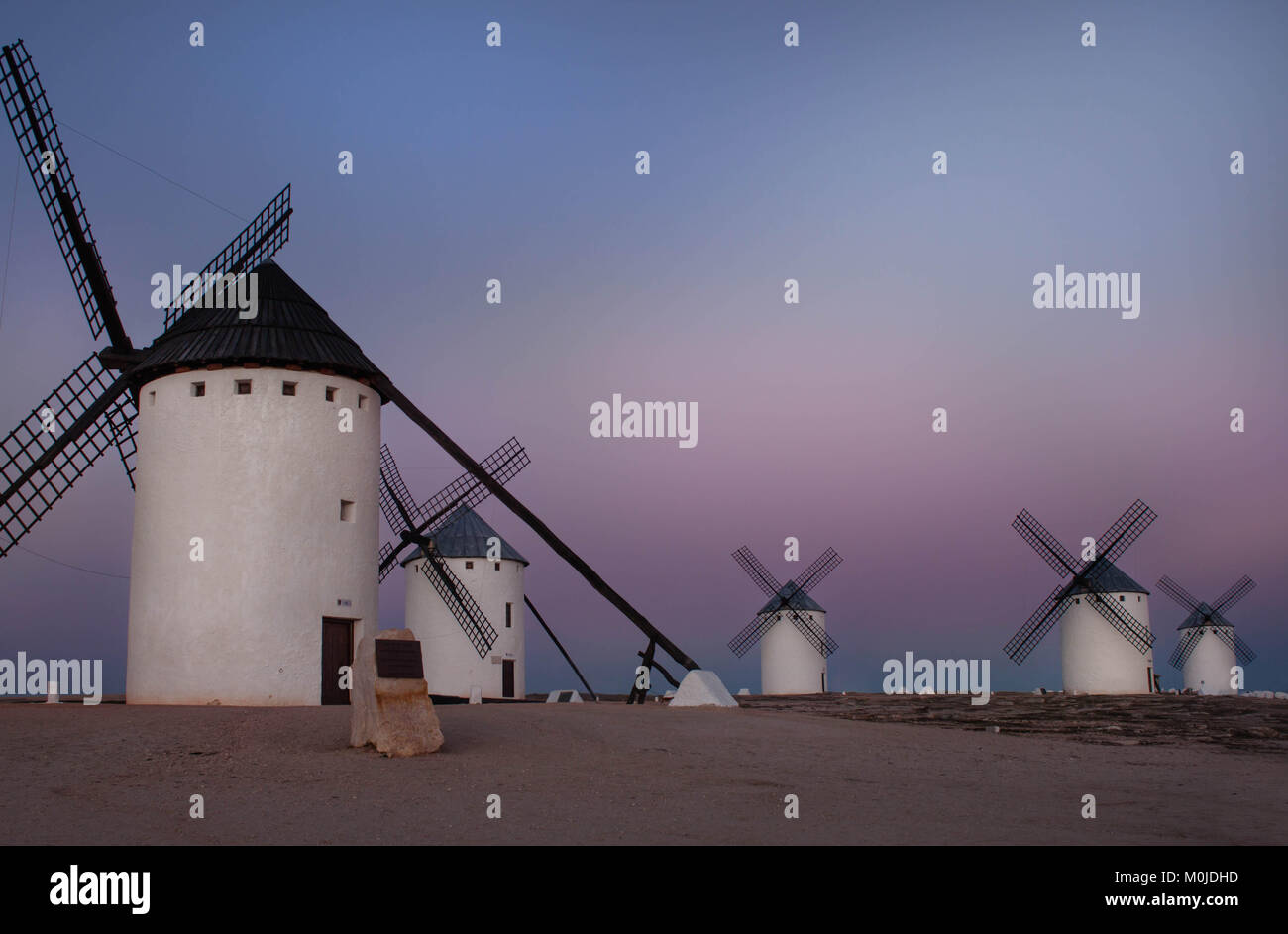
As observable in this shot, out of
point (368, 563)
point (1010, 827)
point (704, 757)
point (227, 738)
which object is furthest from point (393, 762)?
point (368, 563)

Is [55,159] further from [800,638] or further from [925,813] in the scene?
[800,638]

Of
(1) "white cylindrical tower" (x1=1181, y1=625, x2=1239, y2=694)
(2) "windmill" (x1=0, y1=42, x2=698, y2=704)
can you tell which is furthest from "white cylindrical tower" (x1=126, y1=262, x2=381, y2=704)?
(1) "white cylindrical tower" (x1=1181, y1=625, x2=1239, y2=694)

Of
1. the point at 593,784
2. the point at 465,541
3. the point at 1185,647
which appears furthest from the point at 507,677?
the point at 1185,647

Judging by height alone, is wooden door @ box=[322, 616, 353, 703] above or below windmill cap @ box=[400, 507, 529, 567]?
below

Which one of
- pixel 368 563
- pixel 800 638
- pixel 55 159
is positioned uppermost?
pixel 55 159

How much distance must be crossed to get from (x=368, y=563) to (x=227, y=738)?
8240 mm

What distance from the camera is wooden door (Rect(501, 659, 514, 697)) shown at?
40.5 metres

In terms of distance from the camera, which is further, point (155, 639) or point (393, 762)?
point (155, 639)

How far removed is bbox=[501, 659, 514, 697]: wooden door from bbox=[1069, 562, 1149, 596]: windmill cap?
24879mm

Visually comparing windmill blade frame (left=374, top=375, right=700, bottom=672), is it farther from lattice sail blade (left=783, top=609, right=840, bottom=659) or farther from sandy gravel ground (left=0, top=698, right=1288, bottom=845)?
lattice sail blade (left=783, top=609, right=840, bottom=659)

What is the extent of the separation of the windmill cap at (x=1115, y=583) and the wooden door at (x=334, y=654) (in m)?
34.7

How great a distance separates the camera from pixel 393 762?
1238 centimetres

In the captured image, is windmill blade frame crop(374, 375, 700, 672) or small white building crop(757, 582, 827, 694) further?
small white building crop(757, 582, 827, 694)

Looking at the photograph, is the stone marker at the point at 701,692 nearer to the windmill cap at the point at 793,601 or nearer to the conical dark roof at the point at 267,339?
the conical dark roof at the point at 267,339
